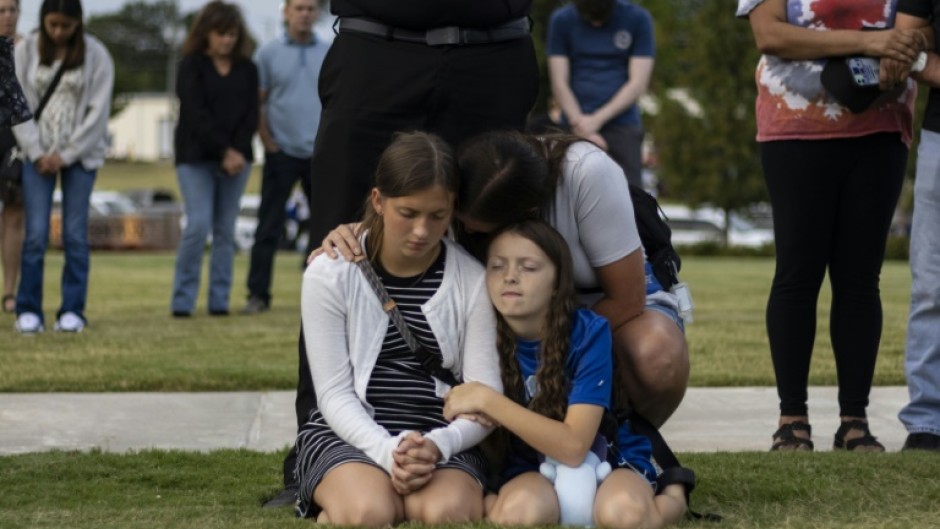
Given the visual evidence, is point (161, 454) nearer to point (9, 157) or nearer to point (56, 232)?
point (9, 157)

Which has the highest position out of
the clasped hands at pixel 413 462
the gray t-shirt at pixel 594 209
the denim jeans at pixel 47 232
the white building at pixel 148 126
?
the gray t-shirt at pixel 594 209

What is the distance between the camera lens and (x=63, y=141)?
8711 millimetres

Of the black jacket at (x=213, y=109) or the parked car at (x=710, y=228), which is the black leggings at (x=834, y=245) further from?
the parked car at (x=710, y=228)

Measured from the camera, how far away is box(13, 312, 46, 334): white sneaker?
8656 mm

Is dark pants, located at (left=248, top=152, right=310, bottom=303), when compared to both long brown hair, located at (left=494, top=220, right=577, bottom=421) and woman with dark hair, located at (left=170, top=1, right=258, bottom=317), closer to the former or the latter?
woman with dark hair, located at (left=170, top=1, right=258, bottom=317)

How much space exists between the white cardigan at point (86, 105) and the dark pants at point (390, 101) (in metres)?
4.58

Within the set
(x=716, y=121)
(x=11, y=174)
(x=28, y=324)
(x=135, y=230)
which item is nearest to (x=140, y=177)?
(x=135, y=230)

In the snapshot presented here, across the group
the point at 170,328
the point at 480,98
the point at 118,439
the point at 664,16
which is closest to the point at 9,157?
the point at 170,328

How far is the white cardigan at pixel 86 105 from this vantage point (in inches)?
340

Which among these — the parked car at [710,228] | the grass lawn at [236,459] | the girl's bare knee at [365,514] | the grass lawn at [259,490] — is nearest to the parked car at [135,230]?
the parked car at [710,228]

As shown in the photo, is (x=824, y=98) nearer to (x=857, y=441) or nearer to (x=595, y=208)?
(x=857, y=441)

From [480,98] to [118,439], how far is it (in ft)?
6.44

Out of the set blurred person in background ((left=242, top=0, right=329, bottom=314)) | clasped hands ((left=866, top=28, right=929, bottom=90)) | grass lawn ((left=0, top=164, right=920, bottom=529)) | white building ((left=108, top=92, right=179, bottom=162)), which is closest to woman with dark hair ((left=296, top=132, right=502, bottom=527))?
grass lawn ((left=0, top=164, right=920, bottom=529))

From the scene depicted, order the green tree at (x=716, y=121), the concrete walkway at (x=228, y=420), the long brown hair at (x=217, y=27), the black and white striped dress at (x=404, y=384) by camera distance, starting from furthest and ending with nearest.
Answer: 1. the green tree at (x=716, y=121)
2. the long brown hair at (x=217, y=27)
3. the concrete walkway at (x=228, y=420)
4. the black and white striped dress at (x=404, y=384)
